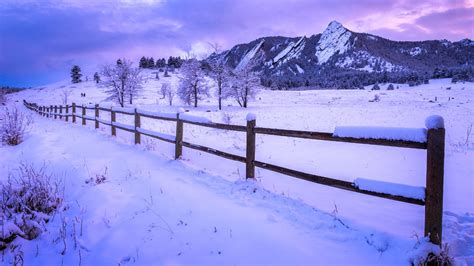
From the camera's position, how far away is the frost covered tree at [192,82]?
45.3 meters

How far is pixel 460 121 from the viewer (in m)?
16.5

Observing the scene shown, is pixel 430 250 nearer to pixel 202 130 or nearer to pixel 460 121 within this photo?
pixel 202 130

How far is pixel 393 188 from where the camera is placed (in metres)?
3.53

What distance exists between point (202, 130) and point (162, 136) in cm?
736

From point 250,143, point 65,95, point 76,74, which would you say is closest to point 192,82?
point 65,95

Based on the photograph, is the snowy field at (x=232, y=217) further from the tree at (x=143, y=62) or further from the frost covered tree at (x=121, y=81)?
the tree at (x=143, y=62)

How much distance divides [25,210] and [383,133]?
5.19 metres

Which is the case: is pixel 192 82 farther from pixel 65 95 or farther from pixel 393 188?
pixel 393 188

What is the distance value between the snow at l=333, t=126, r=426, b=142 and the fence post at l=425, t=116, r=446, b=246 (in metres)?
0.13

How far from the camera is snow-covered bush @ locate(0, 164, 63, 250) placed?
4074 mm

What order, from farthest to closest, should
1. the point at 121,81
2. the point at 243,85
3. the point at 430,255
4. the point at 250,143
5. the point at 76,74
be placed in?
the point at 76,74 → the point at 121,81 → the point at 243,85 → the point at 250,143 → the point at 430,255

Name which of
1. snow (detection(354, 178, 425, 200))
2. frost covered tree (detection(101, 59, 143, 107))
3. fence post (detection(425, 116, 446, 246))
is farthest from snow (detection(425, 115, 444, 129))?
frost covered tree (detection(101, 59, 143, 107))

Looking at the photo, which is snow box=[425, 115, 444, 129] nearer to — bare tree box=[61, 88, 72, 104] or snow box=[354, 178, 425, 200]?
snow box=[354, 178, 425, 200]

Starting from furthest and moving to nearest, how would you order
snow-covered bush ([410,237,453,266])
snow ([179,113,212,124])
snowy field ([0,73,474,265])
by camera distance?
snow ([179,113,212,124]) → snowy field ([0,73,474,265]) → snow-covered bush ([410,237,453,266])
